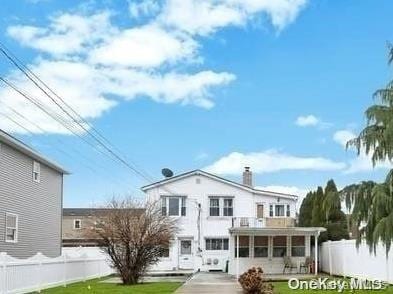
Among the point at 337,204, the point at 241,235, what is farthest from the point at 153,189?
the point at 337,204

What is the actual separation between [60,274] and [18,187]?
4734 mm

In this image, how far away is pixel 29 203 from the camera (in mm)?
29859

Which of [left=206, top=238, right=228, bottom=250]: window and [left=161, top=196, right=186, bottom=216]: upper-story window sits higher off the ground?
[left=161, top=196, right=186, bottom=216]: upper-story window

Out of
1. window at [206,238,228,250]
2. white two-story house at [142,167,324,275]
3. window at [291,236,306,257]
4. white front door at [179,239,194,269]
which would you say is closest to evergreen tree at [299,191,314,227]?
white two-story house at [142,167,324,275]

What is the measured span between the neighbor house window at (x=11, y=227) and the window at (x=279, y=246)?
14.8 metres

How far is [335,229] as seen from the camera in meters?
38.9

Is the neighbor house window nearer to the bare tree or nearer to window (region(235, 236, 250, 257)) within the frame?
the bare tree

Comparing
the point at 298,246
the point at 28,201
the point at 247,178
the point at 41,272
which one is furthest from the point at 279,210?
the point at 41,272

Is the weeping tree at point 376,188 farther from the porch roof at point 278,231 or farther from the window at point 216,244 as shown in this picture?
the window at point 216,244

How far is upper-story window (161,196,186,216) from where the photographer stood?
43737mm

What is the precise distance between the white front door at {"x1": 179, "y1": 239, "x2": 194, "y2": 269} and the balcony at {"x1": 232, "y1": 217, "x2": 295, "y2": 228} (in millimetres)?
4178

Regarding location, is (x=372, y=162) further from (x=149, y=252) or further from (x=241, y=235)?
(x=241, y=235)

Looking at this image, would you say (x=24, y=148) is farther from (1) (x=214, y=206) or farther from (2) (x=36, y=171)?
(1) (x=214, y=206)

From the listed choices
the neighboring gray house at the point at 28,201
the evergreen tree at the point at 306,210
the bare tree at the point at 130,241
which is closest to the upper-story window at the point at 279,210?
the evergreen tree at the point at 306,210
